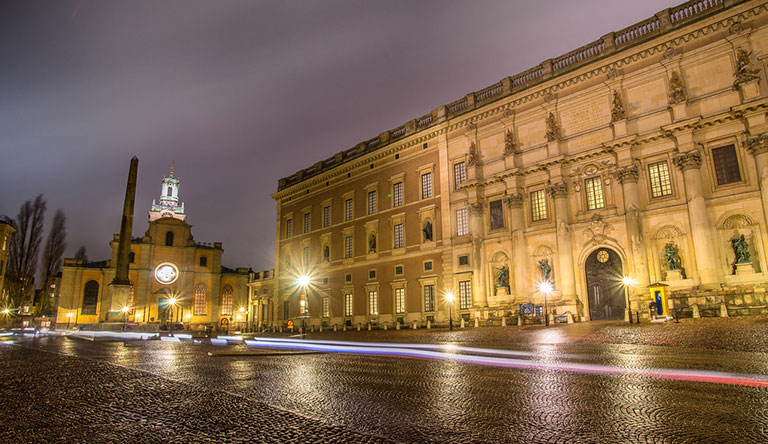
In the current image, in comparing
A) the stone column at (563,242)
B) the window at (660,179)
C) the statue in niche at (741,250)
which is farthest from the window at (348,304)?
the statue in niche at (741,250)

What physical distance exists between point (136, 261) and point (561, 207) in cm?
5096

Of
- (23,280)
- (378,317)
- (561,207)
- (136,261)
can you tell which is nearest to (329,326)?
(378,317)

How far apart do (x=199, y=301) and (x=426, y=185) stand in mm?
37969

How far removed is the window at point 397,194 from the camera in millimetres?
39625

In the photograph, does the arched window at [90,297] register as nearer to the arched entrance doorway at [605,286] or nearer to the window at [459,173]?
the window at [459,173]

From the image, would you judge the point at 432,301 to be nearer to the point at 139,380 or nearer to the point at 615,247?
the point at 615,247

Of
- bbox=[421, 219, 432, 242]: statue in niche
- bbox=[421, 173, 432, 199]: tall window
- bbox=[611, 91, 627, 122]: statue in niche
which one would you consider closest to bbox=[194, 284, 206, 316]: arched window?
bbox=[421, 219, 432, 242]: statue in niche

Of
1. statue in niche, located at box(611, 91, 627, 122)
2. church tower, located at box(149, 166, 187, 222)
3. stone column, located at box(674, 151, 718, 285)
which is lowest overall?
stone column, located at box(674, 151, 718, 285)

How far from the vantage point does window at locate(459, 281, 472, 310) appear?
108ft

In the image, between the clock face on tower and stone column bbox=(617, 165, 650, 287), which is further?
the clock face on tower

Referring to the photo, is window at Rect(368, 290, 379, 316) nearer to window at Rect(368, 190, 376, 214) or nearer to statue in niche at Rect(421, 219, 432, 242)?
statue in niche at Rect(421, 219, 432, 242)

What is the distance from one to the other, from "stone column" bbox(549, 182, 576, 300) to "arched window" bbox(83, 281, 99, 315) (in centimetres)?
5466

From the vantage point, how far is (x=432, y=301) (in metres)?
35.2

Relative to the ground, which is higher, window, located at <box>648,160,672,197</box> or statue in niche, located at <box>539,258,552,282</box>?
window, located at <box>648,160,672,197</box>
